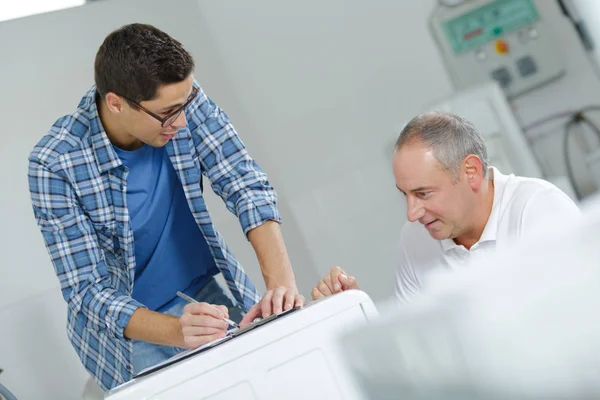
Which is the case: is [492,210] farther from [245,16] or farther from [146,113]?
[245,16]

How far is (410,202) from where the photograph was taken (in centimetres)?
158

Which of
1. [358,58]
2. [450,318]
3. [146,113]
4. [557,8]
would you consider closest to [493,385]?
[450,318]

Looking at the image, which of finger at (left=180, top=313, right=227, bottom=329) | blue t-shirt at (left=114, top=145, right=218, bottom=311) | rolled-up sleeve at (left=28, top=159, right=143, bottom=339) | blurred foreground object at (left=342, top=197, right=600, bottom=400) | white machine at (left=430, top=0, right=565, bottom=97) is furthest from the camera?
white machine at (left=430, top=0, right=565, bottom=97)

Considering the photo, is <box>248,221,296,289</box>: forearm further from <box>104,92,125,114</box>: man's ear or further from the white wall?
the white wall

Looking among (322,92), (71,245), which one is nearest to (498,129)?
(322,92)

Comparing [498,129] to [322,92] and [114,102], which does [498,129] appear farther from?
[114,102]

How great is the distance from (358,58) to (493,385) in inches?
141

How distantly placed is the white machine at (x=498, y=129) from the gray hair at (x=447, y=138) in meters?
2.05

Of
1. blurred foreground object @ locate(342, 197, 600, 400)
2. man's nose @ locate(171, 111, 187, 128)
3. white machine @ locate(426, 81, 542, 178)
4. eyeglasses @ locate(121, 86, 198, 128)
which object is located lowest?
white machine @ locate(426, 81, 542, 178)

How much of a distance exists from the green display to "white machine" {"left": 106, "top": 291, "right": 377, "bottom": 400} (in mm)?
3150

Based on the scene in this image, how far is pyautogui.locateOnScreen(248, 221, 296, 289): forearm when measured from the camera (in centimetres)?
161

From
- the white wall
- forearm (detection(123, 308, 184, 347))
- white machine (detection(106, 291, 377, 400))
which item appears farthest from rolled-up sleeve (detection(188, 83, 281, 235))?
the white wall

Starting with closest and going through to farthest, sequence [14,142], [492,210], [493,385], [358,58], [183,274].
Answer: [493,385] → [492,210] → [183,274] → [14,142] → [358,58]

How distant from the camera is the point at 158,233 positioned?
1775 mm
